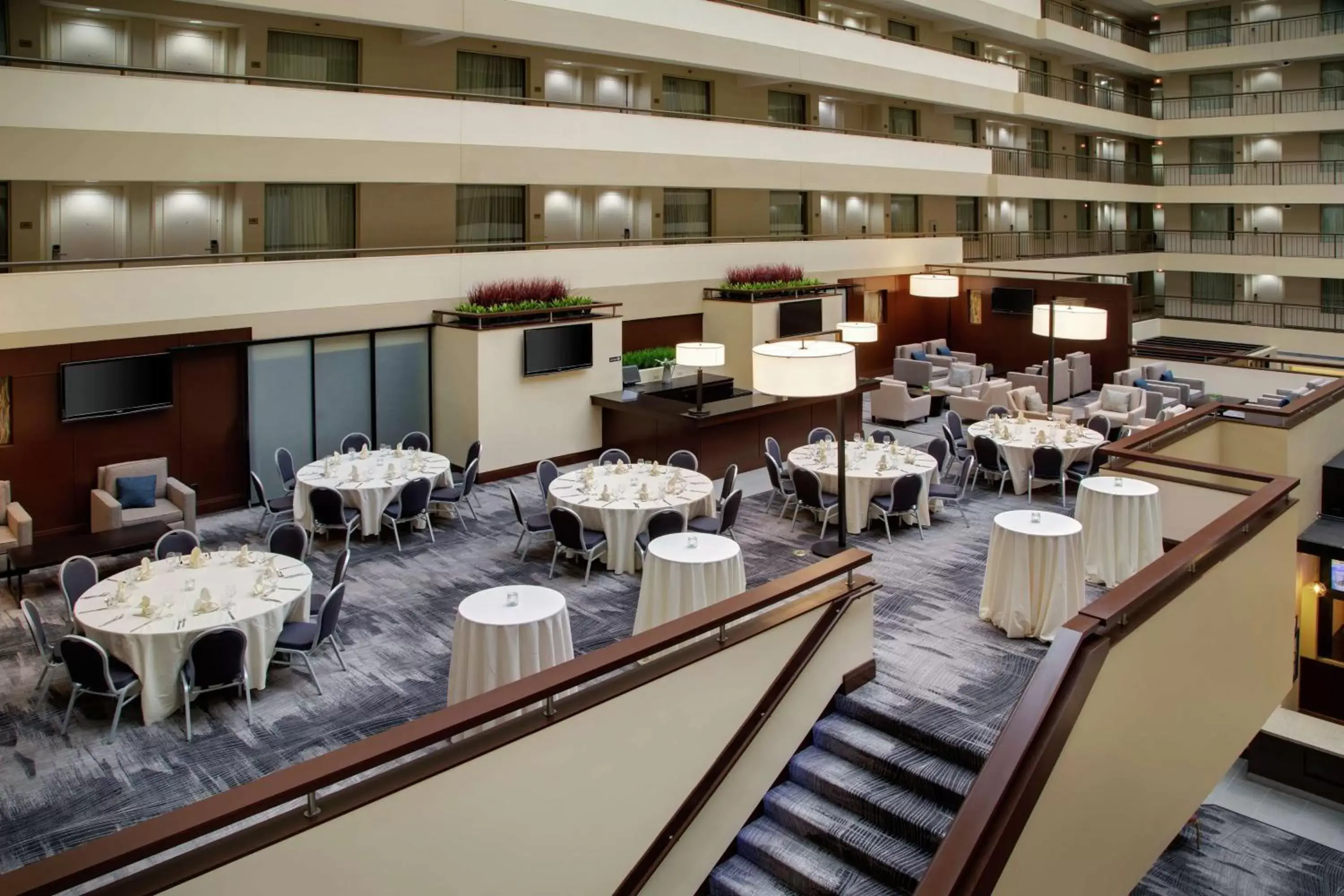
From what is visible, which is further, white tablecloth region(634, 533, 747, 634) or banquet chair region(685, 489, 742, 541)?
banquet chair region(685, 489, 742, 541)

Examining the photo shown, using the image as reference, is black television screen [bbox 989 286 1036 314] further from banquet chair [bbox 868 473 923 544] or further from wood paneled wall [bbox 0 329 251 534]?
wood paneled wall [bbox 0 329 251 534]

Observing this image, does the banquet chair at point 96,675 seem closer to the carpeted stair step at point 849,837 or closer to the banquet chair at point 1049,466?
the carpeted stair step at point 849,837

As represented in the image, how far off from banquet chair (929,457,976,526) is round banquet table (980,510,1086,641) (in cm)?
348

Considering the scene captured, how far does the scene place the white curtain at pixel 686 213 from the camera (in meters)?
21.7

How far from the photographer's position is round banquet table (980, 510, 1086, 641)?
28.0 feet

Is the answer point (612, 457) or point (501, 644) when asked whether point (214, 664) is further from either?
point (612, 457)

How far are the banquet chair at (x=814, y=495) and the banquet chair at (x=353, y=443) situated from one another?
19.6ft

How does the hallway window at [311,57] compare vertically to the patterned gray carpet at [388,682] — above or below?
above

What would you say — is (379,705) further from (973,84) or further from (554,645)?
(973,84)

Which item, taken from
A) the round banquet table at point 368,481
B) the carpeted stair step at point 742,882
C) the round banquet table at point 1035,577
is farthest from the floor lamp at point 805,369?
the round banquet table at point 368,481

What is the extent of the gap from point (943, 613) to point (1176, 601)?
2.68m

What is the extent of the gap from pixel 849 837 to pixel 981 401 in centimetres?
1348

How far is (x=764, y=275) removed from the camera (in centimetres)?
2080

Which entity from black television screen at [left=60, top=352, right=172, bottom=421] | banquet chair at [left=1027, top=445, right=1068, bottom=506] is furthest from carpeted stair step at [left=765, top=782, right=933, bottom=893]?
black television screen at [left=60, top=352, right=172, bottom=421]
